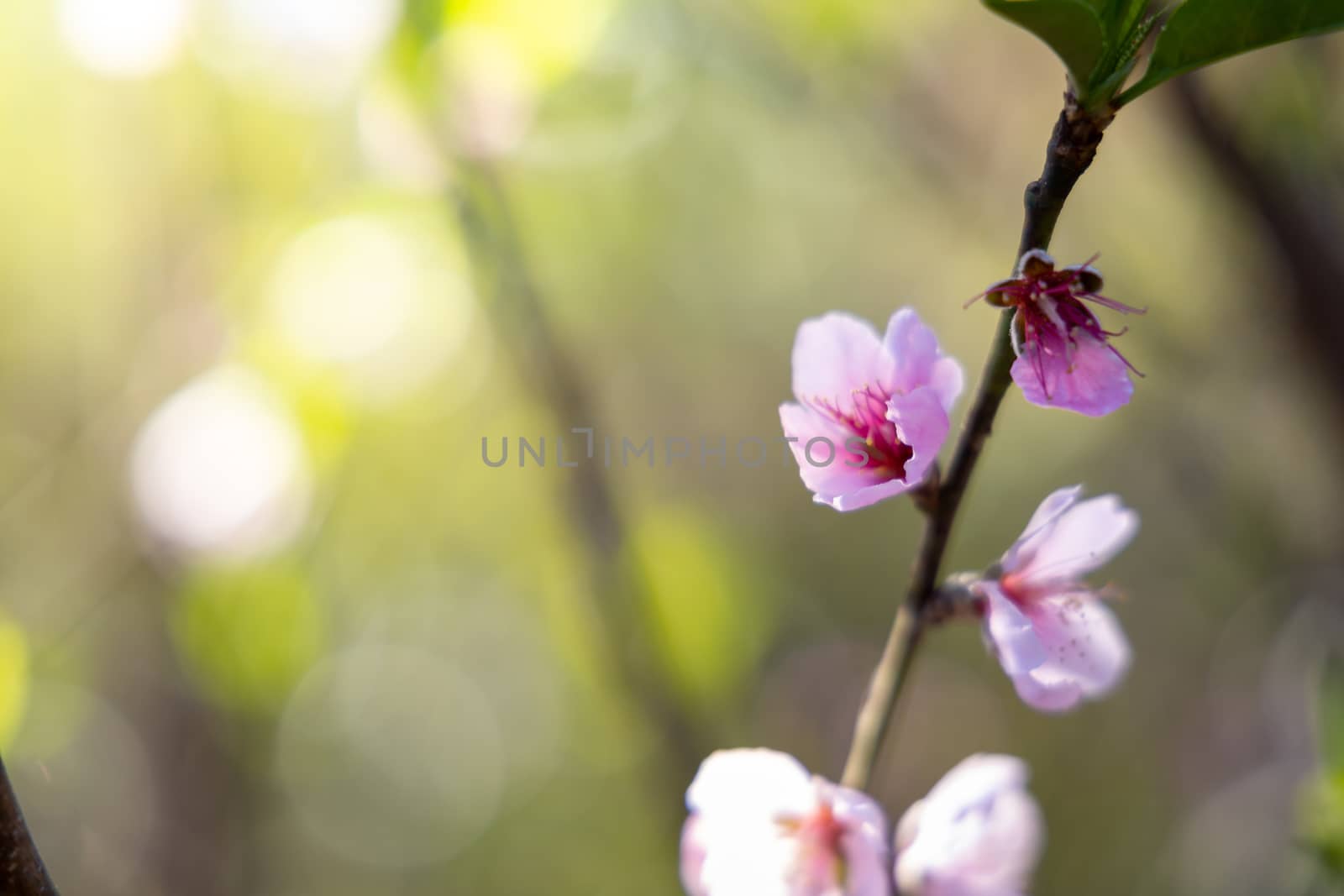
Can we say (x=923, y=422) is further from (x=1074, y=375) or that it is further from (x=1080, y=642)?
(x=1080, y=642)

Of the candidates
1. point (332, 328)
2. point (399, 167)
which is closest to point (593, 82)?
point (399, 167)

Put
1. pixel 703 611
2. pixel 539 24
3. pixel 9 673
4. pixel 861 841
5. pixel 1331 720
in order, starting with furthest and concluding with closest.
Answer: pixel 703 611 → pixel 539 24 → pixel 1331 720 → pixel 9 673 → pixel 861 841

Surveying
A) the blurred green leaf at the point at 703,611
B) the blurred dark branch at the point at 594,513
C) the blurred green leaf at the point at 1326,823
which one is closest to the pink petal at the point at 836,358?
the blurred green leaf at the point at 1326,823

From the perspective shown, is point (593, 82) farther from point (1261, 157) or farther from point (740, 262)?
point (740, 262)

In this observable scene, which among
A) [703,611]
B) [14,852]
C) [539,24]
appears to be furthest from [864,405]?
[703,611]

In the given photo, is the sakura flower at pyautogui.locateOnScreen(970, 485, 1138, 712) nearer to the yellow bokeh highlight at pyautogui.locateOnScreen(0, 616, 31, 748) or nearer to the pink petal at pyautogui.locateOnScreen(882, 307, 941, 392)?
the pink petal at pyautogui.locateOnScreen(882, 307, 941, 392)

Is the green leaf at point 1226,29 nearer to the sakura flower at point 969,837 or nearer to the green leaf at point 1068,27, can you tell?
the green leaf at point 1068,27
